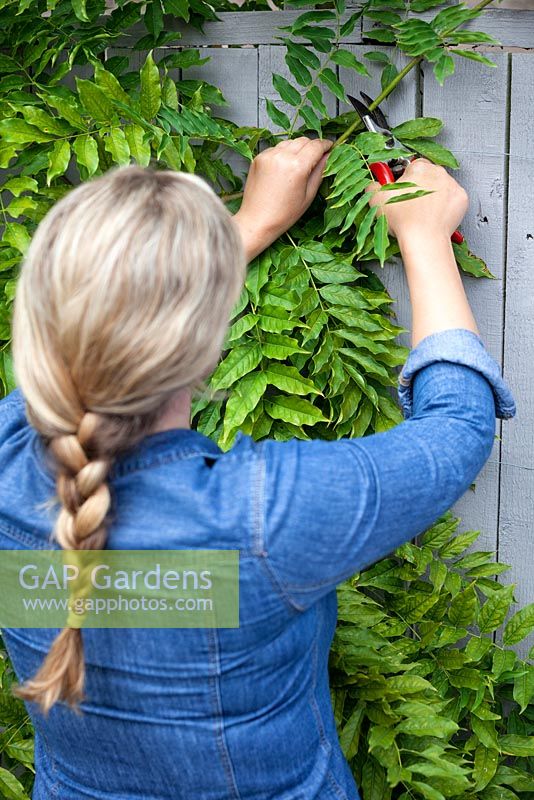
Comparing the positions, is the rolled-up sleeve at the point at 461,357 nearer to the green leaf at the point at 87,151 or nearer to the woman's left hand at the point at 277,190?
the woman's left hand at the point at 277,190

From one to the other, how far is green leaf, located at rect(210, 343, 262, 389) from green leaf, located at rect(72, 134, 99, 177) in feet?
1.43

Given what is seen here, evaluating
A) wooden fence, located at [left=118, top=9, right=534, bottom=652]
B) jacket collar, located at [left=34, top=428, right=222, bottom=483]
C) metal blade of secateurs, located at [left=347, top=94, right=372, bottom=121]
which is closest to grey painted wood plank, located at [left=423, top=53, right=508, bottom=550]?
wooden fence, located at [left=118, top=9, right=534, bottom=652]

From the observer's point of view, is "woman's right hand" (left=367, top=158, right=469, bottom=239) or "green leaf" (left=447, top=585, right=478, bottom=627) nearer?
"woman's right hand" (left=367, top=158, right=469, bottom=239)

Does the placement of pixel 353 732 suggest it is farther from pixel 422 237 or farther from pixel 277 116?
pixel 277 116

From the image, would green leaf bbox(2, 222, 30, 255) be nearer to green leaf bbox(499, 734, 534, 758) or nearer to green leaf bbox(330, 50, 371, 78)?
green leaf bbox(330, 50, 371, 78)

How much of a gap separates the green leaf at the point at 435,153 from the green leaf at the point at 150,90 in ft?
1.62

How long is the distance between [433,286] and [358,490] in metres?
0.48

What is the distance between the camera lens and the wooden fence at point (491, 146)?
1.66 meters

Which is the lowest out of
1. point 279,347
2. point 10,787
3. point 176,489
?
point 10,787

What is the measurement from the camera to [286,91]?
1.67 meters

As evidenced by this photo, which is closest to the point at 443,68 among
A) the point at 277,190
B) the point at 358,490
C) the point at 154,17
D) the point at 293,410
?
the point at 277,190

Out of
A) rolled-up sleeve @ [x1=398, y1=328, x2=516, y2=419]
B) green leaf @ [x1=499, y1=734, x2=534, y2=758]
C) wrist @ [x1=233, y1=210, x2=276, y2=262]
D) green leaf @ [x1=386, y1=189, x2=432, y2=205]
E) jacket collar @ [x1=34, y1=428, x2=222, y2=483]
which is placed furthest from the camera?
green leaf @ [x1=499, y1=734, x2=534, y2=758]

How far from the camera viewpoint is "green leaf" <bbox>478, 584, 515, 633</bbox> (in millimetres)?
1767

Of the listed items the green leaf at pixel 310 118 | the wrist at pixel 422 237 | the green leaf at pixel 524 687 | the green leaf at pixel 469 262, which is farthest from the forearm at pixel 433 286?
the green leaf at pixel 524 687
